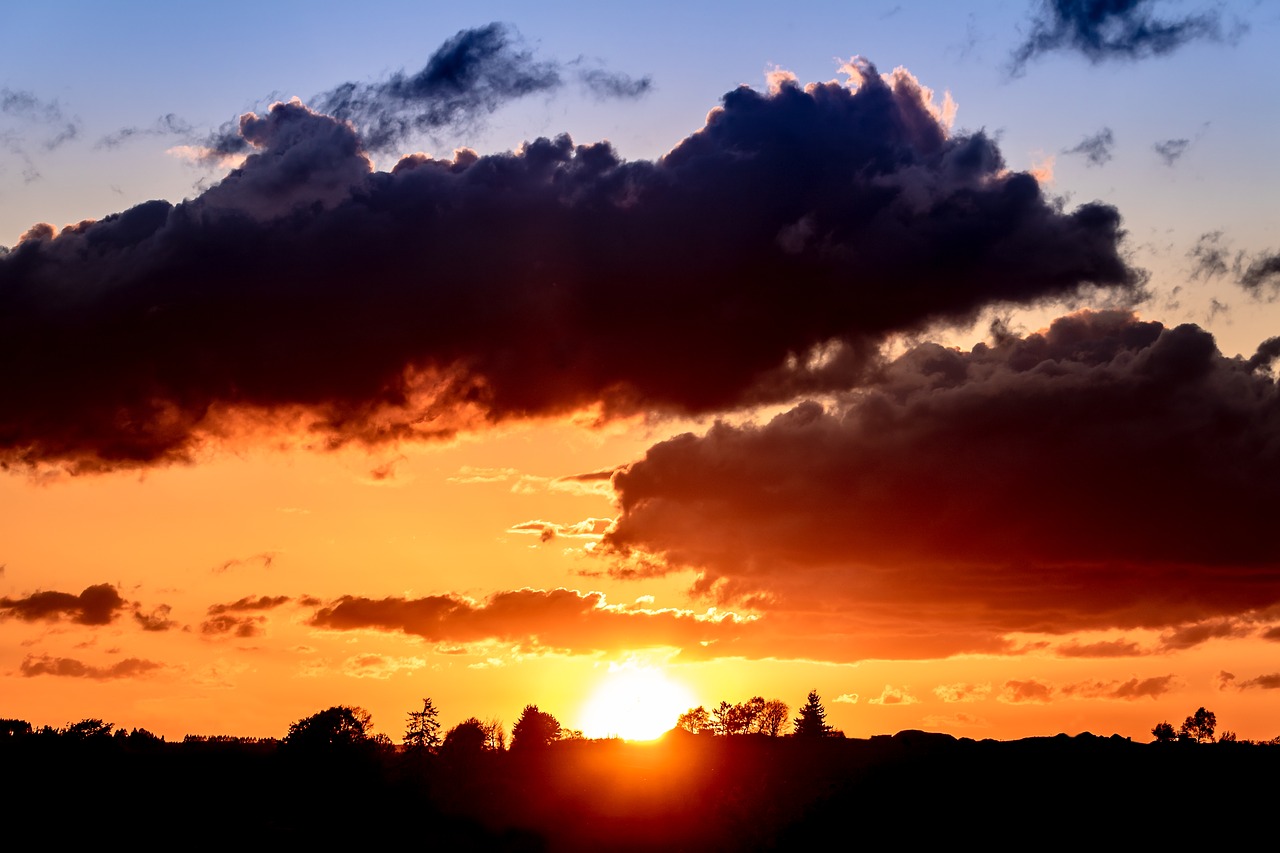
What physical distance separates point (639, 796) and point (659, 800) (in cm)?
452

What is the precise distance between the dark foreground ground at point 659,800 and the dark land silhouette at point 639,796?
0.94 feet

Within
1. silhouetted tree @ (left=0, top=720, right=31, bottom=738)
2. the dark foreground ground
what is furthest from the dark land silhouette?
silhouetted tree @ (left=0, top=720, right=31, bottom=738)

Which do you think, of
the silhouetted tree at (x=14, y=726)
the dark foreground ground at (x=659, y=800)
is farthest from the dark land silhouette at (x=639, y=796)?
the silhouetted tree at (x=14, y=726)

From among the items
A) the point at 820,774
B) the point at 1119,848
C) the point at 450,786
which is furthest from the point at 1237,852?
the point at 450,786

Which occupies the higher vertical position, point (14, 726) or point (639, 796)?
point (14, 726)

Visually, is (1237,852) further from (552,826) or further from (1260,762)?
(552,826)

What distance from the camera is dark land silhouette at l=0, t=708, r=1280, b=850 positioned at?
383 ft

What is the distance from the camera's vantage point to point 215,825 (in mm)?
121250

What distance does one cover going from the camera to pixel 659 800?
143500mm

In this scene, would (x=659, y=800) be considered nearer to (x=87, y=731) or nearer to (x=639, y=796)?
(x=639, y=796)

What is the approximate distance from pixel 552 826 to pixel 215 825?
1343 inches

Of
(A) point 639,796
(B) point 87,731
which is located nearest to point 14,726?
(B) point 87,731

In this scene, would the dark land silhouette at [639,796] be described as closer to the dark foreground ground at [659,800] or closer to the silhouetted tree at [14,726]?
the dark foreground ground at [659,800]

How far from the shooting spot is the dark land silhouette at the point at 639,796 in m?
117
